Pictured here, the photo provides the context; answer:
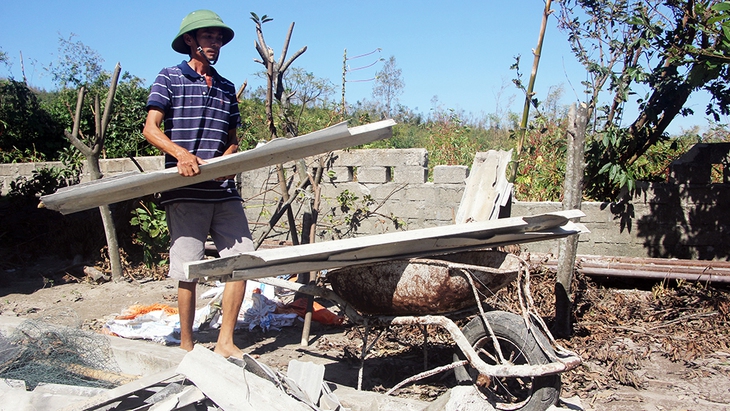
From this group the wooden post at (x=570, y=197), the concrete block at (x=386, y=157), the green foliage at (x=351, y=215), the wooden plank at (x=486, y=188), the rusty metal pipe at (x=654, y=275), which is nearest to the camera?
the wooden plank at (x=486, y=188)

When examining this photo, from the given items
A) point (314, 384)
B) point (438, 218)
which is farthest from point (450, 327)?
point (438, 218)

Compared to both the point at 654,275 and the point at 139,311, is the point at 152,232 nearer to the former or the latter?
the point at 139,311

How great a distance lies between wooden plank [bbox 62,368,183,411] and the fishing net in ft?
1.76

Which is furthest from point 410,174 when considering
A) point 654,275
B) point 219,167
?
point 219,167

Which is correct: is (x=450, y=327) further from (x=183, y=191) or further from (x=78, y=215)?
(x=78, y=215)

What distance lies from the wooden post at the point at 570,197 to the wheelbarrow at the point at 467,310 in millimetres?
1092

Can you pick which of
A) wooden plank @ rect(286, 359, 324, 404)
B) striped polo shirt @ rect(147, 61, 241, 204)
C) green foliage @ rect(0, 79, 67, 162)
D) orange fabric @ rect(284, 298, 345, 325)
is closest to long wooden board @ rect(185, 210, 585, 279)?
wooden plank @ rect(286, 359, 324, 404)

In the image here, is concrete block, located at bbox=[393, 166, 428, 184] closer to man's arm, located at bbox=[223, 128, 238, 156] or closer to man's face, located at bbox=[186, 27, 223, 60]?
man's arm, located at bbox=[223, 128, 238, 156]

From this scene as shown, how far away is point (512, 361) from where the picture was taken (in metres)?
2.83

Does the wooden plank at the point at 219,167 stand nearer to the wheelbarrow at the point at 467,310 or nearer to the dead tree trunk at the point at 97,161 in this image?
the wheelbarrow at the point at 467,310

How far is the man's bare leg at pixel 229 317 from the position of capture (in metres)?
3.46

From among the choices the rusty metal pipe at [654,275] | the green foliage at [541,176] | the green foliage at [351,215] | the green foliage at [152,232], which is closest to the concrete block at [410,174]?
the green foliage at [351,215]

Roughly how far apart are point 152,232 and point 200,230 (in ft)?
10.4

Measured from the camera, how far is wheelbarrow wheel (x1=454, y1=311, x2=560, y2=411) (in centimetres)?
267
